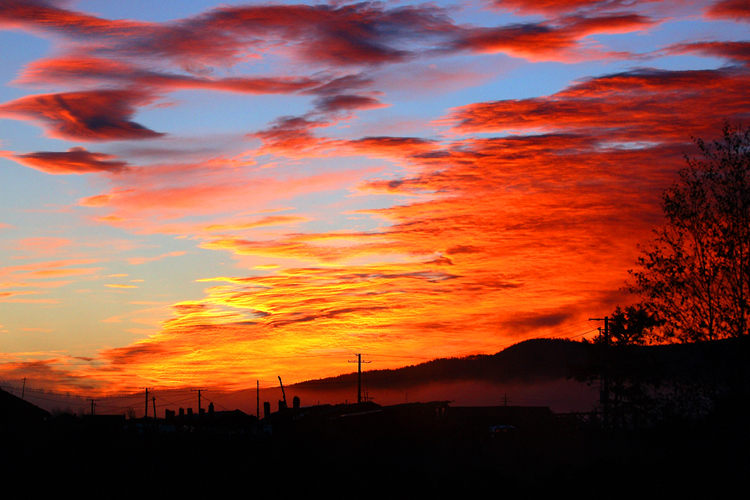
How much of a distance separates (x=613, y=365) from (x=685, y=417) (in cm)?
4477

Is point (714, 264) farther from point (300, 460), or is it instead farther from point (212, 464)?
point (212, 464)

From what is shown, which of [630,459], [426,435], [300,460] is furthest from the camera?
[426,435]

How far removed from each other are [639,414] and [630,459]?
4.34 metres

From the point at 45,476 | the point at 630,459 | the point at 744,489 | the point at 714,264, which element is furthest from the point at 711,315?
the point at 45,476

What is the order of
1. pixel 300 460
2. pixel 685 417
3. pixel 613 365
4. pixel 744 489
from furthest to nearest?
1. pixel 613 365
2. pixel 300 460
3. pixel 685 417
4. pixel 744 489

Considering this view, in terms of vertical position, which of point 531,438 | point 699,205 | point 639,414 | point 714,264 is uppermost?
point 699,205

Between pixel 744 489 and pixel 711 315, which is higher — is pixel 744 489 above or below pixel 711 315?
below

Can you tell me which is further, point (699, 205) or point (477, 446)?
point (477, 446)

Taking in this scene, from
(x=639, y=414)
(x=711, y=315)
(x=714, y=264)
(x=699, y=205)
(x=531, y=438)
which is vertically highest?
(x=699, y=205)

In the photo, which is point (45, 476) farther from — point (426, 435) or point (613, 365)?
point (613, 365)

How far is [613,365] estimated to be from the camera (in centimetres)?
6538

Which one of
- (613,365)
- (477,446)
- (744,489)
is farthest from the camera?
(613,365)

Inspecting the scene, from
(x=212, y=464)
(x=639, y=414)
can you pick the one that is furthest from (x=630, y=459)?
(x=212, y=464)

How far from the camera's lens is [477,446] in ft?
116
